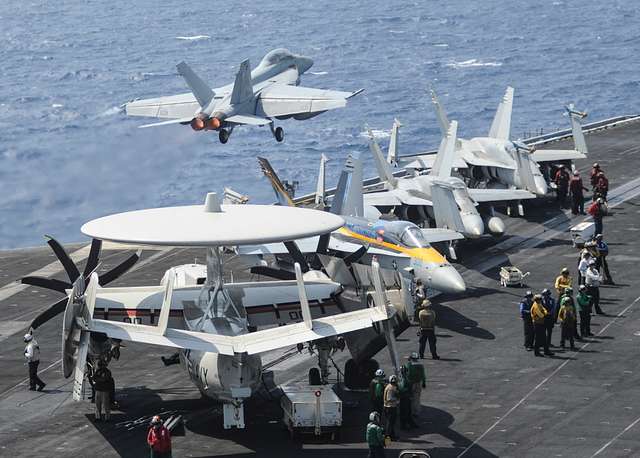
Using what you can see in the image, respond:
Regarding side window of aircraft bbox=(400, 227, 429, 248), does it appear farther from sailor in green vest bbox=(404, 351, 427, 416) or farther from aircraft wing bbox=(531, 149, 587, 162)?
aircraft wing bbox=(531, 149, 587, 162)

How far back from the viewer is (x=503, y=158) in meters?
62.9

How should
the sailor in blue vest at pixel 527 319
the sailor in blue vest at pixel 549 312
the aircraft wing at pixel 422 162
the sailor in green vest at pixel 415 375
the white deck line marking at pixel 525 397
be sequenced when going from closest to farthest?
1. the white deck line marking at pixel 525 397
2. the sailor in green vest at pixel 415 375
3. the sailor in blue vest at pixel 549 312
4. the sailor in blue vest at pixel 527 319
5. the aircraft wing at pixel 422 162

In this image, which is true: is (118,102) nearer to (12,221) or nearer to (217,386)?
(12,221)

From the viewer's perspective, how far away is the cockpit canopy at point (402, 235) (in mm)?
46594

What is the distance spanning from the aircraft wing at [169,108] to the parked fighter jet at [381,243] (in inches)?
1307

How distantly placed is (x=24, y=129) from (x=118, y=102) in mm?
16196

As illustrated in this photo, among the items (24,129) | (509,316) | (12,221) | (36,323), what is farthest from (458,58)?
(36,323)

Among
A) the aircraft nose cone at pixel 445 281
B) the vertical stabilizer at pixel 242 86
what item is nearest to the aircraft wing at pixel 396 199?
the aircraft nose cone at pixel 445 281

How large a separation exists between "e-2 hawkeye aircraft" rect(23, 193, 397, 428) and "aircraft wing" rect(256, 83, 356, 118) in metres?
39.8

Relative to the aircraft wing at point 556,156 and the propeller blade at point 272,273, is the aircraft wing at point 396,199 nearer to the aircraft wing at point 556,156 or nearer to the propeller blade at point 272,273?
the aircraft wing at point 556,156

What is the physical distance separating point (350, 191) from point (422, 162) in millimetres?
16297

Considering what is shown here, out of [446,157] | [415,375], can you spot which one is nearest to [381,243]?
[446,157]

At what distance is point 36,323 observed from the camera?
3628 centimetres

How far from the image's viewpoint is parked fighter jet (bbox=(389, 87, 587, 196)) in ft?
200
